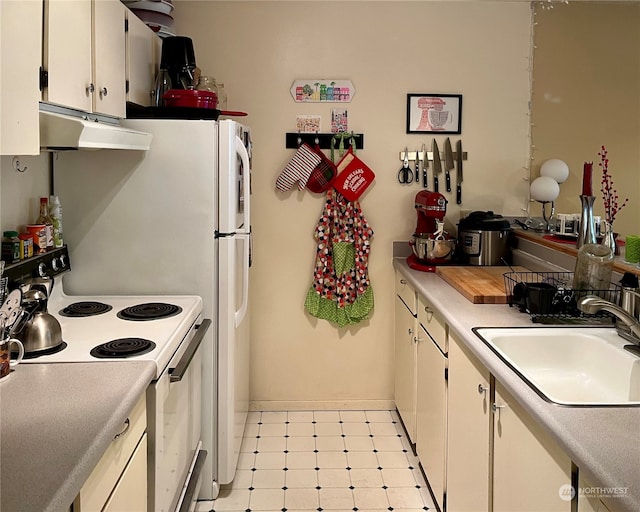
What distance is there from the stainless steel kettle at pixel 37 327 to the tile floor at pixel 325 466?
1.26 m

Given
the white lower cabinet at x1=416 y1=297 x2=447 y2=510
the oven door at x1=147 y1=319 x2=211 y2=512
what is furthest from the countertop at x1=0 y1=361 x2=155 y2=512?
the white lower cabinet at x1=416 y1=297 x2=447 y2=510

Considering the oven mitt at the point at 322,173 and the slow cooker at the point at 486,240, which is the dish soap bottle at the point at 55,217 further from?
the slow cooker at the point at 486,240

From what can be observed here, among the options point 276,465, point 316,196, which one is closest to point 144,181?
point 316,196

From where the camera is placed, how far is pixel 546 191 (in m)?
3.46

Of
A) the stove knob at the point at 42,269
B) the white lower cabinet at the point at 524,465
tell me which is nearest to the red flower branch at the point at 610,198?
the white lower cabinet at the point at 524,465

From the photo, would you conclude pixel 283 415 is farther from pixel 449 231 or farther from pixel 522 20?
pixel 522 20

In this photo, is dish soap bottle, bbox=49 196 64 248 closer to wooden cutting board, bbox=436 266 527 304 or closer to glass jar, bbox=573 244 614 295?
wooden cutting board, bbox=436 266 527 304

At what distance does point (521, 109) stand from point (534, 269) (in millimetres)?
1044

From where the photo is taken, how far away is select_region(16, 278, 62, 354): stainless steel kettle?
71.0 inches

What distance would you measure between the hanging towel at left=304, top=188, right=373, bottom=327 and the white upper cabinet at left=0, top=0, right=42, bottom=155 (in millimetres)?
2194

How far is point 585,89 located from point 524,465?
101 inches

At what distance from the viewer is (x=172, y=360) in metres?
2.05

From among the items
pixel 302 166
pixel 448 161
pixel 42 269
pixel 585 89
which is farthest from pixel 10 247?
pixel 585 89

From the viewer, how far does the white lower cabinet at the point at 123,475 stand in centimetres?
132
